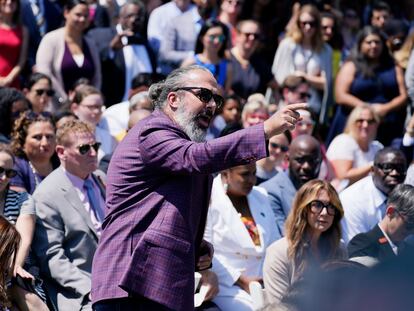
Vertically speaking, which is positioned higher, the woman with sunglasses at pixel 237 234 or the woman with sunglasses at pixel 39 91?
the woman with sunglasses at pixel 39 91

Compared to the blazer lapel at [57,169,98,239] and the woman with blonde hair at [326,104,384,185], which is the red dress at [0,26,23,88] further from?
the blazer lapel at [57,169,98,239]

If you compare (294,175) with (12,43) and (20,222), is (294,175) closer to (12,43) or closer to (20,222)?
(20,222)

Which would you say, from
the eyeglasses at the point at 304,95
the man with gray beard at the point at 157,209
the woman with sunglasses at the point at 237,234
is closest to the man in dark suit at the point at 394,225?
the woman with sunglasses at the point at 237,234

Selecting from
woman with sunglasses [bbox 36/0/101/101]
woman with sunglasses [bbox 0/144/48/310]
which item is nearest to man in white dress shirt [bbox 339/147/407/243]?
woman with sunglasses [bbox 0/144/48/310]

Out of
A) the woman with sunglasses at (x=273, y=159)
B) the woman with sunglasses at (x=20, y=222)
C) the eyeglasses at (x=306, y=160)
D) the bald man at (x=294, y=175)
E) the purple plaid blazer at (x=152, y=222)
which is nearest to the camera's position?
the purple plaid blazer at (x=152, y=222)

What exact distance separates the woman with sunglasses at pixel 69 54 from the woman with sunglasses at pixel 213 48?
1042mm

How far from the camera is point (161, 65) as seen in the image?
33.0ft

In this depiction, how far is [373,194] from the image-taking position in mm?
7129

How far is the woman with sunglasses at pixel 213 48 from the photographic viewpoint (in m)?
9.45

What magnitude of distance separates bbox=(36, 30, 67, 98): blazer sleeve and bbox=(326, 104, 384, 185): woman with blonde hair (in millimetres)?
2814

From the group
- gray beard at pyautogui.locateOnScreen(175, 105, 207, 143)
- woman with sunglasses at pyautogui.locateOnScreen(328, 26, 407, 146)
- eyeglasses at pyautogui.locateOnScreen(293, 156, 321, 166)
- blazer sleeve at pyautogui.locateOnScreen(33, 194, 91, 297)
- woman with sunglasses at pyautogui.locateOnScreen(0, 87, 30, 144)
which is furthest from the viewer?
woman with sunglasses at pyautogui.locateOnScreen(328, 26, 407, 146)

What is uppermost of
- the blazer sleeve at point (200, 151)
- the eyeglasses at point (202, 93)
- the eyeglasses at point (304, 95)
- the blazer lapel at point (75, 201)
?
the eyeglasses at point (202, 93)

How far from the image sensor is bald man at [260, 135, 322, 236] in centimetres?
700

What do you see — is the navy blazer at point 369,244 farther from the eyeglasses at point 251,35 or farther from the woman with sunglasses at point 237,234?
the eyeglasses at point 251,35
